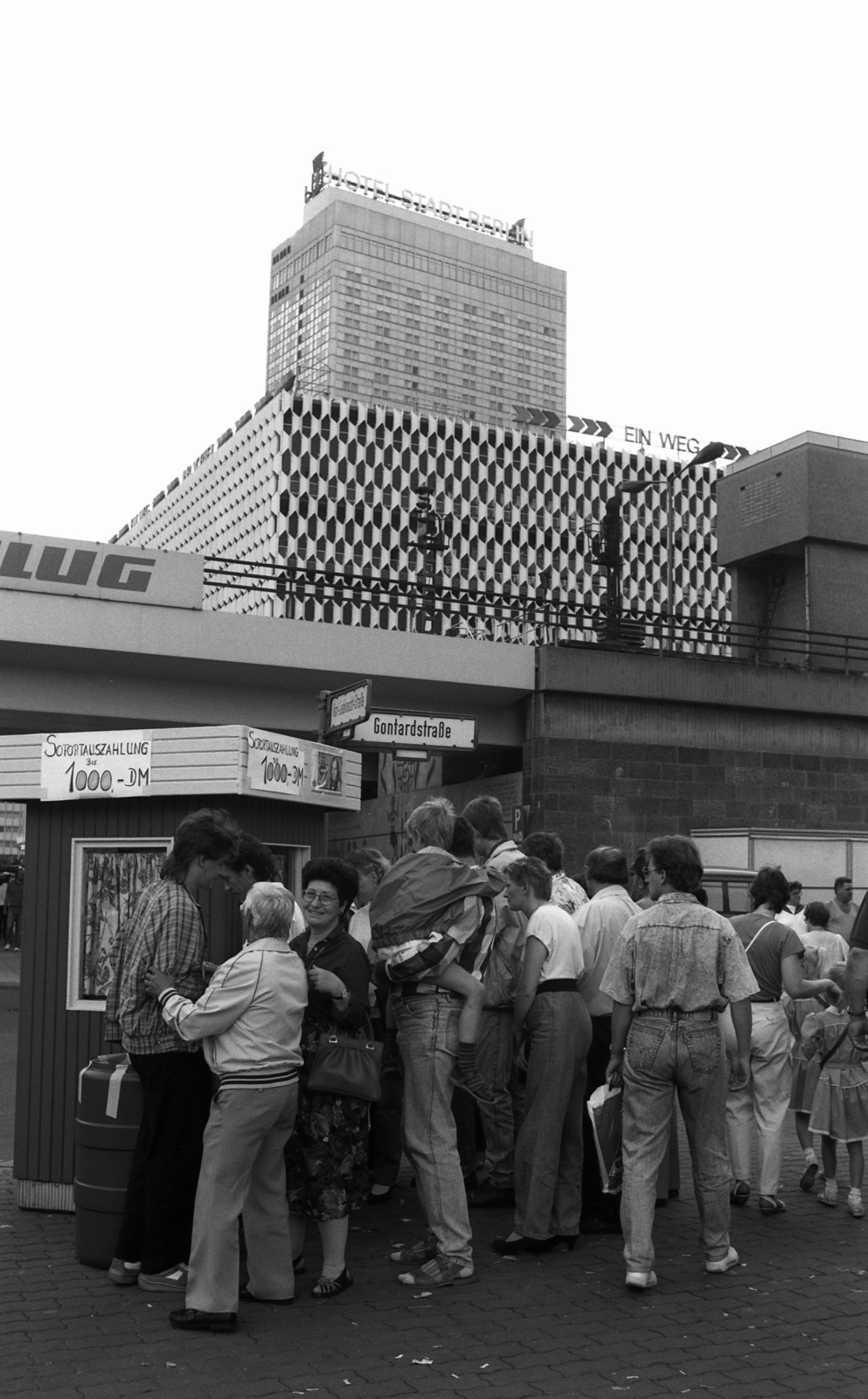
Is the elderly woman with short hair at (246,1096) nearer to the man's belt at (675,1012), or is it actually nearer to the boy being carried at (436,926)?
the boy being carried at (436,926)

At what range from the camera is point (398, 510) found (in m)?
116

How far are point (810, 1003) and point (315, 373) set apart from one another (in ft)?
509

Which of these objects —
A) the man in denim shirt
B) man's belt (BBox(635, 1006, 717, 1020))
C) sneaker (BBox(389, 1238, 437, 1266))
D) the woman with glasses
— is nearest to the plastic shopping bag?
the man in denim shirt

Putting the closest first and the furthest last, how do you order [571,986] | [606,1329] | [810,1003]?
[606,1329] → [571,986] → [810,1003]

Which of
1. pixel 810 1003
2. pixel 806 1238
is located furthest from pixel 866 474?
pixel 806 1238

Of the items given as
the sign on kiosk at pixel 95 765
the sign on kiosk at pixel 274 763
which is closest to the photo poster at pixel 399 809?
the sign on kiosk at pixel 274 763

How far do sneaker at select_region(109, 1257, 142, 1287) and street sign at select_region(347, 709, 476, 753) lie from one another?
8727 millimetres

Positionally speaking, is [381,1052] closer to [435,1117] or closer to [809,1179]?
[435,1117]

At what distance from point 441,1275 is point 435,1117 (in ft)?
2.11

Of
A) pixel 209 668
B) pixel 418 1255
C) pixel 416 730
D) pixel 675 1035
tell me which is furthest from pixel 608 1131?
pixel 209 668

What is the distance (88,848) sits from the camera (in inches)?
299

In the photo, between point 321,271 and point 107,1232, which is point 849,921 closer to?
point 107,1232

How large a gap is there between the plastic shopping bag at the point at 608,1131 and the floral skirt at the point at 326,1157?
112 cm

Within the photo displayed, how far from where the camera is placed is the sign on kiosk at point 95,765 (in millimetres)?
7336
